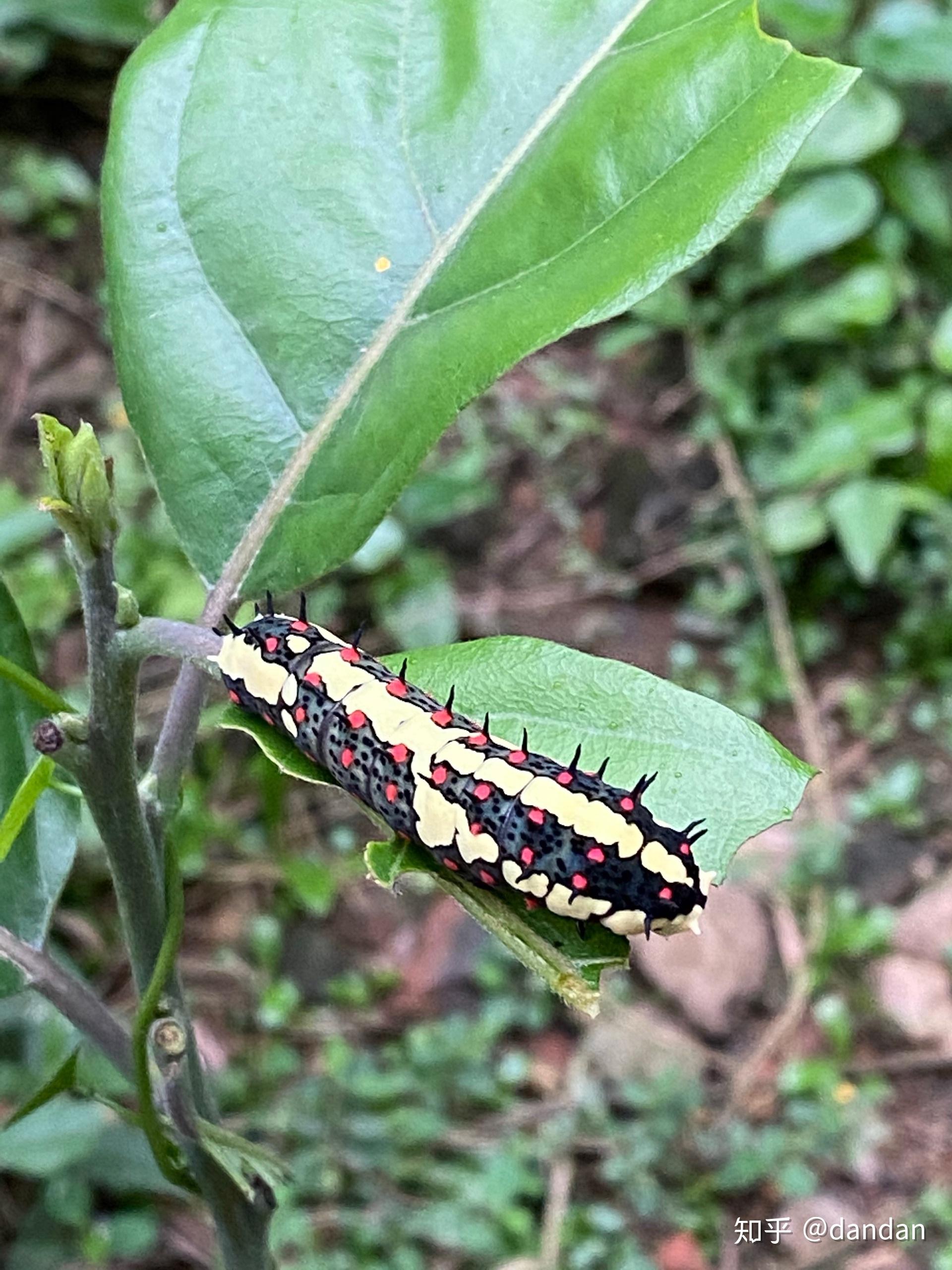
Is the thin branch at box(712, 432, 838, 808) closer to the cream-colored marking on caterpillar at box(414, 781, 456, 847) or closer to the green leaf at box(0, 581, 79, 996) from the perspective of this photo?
the cream-colored marking on caterpillar at box(414, 781, 456, 847)

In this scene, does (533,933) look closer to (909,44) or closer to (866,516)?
(866,516)

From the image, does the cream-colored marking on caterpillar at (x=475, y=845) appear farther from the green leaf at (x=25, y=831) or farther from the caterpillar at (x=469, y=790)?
the green leaf at (x=25, y=831)

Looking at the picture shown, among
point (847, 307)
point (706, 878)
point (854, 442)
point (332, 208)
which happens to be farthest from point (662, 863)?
point (847, 307)

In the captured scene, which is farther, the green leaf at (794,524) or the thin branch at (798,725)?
the green leaf at (794,524)

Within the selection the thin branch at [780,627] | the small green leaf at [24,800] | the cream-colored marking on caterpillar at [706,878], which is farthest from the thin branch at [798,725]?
the small green leaf at [24,800]

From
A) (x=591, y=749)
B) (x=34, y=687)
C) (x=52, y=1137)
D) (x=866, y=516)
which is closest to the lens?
(x=34, y=687)

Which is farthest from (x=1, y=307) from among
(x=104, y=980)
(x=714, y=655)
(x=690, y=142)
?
(x=690, y=142)
